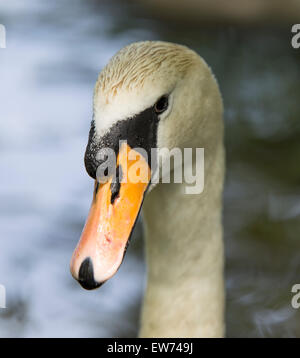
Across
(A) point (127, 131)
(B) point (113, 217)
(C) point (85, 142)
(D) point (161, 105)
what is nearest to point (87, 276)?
(B) point (113, 217)

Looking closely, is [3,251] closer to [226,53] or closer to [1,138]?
[1,138]

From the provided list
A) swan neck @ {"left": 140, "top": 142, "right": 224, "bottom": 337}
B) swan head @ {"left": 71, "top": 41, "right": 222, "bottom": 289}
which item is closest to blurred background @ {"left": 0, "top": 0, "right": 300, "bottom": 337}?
swan neck @ {"left": 140, "top": 142, "right": 224, "bottom": 337}

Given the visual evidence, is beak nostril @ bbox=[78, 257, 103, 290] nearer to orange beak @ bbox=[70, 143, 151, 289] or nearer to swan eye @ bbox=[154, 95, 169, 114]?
orange beak @ bbox=[70, 143, 151, 289]

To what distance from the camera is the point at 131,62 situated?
64.3 inches

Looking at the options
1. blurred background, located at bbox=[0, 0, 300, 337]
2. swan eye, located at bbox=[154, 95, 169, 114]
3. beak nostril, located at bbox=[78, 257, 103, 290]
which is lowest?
beak nostril, located at bbox=[78, 257, 103, 290]

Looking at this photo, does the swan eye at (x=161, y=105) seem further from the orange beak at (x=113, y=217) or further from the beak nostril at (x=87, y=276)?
the beak nostril at (x=87, y=276)

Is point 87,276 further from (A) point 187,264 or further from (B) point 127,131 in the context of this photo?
(A) point 187,264

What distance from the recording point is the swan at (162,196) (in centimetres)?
155

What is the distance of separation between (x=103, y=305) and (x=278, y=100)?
141cm

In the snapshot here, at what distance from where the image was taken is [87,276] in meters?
1.48

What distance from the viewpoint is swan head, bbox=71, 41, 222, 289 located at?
153cm

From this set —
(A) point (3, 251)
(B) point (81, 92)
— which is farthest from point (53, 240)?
(B) point (81, 92)

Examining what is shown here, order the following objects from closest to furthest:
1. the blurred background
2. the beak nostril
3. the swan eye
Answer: the beak nostril → the swan eye → the blurred background

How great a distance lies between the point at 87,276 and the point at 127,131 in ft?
1.08
